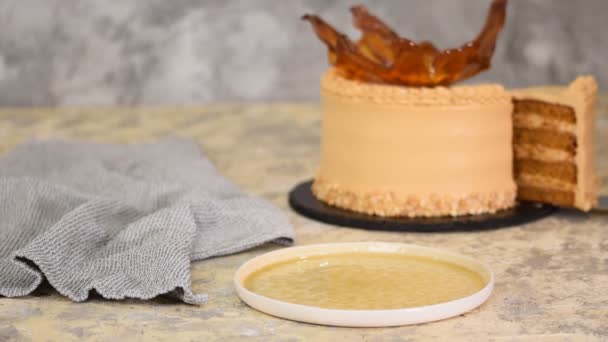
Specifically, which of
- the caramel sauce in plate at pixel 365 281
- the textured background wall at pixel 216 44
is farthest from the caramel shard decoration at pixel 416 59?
the textured background wall at pixel 216 44

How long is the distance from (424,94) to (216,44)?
150 centimetres

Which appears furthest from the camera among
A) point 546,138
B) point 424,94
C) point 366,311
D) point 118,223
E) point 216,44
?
point 216,44

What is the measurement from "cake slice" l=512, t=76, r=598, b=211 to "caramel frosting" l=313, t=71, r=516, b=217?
6cm

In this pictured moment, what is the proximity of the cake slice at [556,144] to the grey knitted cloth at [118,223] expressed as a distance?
1.66 feet

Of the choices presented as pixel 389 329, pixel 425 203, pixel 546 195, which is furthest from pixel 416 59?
pixel 389 329

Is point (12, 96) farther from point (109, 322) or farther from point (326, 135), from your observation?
point (109, 322)

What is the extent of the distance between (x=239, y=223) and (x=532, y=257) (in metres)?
0.50

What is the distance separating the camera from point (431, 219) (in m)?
1.97

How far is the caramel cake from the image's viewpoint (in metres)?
1.96

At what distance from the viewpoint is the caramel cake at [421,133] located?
1955mm

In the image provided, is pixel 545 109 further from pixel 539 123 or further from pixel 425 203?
pixel 425 203

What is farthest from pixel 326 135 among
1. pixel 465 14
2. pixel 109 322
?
pixel 465 14

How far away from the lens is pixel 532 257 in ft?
5.87

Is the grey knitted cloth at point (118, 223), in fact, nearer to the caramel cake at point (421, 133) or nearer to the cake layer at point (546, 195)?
the caramel cake at point (421, 133)
